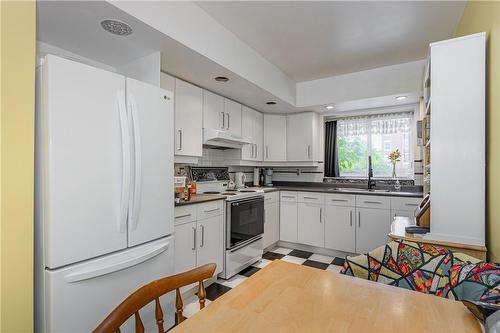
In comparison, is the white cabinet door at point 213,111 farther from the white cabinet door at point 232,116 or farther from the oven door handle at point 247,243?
the oven door handle at point 247,243

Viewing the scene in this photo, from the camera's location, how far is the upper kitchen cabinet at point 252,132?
378cm

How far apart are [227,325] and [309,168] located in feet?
12.7

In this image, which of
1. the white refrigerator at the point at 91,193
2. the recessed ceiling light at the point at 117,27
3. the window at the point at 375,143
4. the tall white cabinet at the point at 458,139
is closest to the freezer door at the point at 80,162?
the white refrigerator at the point at 91,193

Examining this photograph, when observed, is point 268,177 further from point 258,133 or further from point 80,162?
point 80,162

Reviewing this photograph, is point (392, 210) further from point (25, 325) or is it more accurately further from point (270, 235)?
point (25, 325)

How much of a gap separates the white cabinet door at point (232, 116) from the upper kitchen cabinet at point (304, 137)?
103 centimetres

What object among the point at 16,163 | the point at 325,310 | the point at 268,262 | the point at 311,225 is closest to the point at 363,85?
the point at 311,225

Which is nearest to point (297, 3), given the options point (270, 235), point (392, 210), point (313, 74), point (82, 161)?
point (313, 74)

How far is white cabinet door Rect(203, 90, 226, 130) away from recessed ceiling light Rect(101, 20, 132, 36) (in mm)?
1270

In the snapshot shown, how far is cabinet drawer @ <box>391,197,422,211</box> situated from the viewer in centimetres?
312

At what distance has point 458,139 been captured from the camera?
5.50 feet

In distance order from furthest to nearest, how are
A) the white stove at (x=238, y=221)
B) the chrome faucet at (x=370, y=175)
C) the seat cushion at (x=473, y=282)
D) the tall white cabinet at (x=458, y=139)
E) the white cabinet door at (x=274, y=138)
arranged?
1. the white cabinet door at (x=274, y=138)
2. the chrome faucet at (x=370, y=175)
3. the white stove at (x=238, y=221)
4. the tall white cabinet at (x=458, y=139)
5. the seat cushion at (x=473, y=282)

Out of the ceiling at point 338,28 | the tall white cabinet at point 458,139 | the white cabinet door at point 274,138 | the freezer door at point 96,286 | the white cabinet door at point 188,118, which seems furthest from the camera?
the white cabinet door at point 274,138

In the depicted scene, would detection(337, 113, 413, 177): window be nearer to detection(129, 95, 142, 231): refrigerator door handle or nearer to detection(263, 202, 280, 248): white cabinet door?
detection(263, 202, 280, 248): white cabinet door
